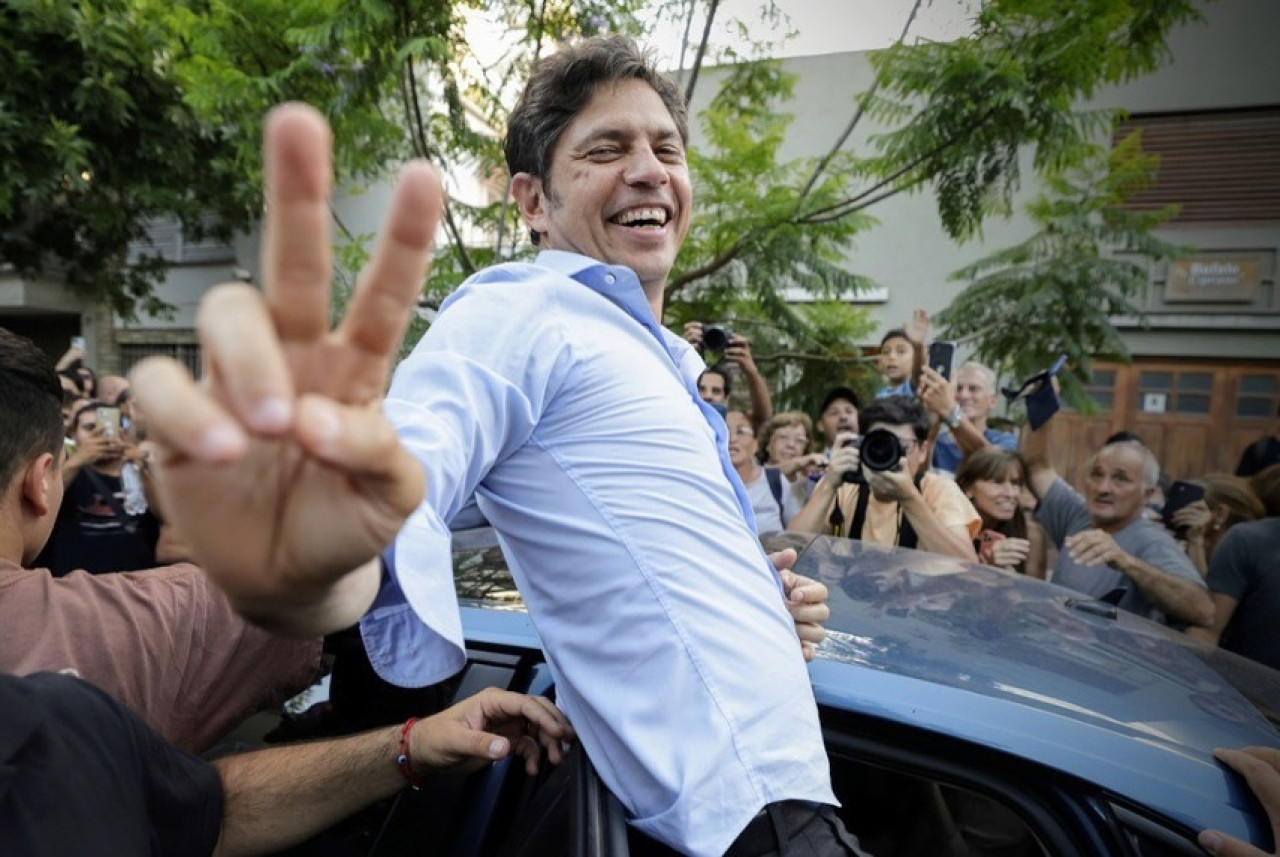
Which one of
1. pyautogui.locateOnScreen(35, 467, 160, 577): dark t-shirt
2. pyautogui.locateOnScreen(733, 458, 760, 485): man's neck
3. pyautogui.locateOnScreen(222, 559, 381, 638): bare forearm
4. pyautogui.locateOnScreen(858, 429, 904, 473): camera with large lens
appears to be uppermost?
pyautogui.locateOnScreen(222, 559, 381, 638): bare forearm

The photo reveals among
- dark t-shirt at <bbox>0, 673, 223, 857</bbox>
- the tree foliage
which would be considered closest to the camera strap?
dark t-shirt at <bbox>0, 673, 223, 857</bbox>

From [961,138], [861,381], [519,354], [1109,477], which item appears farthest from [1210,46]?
[519,354]

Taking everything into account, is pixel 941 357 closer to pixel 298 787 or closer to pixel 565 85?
pixel 565 85

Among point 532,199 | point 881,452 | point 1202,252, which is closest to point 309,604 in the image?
point 532,199

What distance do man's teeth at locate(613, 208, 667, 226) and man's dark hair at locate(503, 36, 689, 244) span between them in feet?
0.48

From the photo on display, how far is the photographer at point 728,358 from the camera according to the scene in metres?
4.18

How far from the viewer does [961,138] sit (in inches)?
162

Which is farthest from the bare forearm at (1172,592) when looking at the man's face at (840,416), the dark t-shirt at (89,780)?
the dark t-shirt at (89,780)

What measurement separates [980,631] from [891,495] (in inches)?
55.4

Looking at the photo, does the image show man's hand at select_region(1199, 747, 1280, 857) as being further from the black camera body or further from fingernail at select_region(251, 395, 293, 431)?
the black camera body

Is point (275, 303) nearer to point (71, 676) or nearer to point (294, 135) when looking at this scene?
point (294, 135)

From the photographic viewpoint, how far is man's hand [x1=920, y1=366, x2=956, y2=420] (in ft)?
12.9

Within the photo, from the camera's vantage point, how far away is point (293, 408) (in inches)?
20.7

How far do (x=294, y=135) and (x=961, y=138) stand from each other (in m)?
4.34
